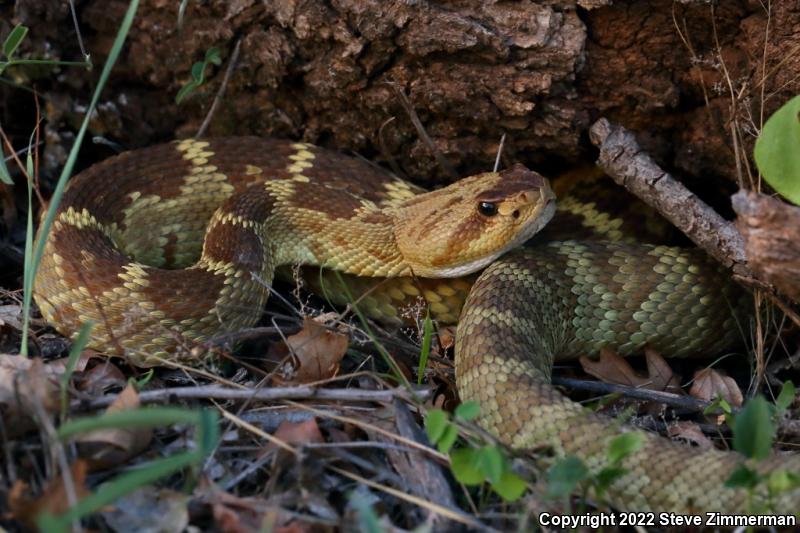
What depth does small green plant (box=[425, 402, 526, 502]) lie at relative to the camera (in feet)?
10.0

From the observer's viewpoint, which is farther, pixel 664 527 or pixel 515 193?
pixel 515 193

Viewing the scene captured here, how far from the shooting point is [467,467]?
3.12m

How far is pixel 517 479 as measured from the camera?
311cm

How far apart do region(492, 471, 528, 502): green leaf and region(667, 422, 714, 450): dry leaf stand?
3.69ft

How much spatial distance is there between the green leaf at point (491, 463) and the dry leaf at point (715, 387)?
5.46ft

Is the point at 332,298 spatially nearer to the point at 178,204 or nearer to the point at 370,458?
the point at 178,204

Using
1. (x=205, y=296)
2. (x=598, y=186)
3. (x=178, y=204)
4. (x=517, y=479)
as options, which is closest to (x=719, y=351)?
(x=598, y=186)

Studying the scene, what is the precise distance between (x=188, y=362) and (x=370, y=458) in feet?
3.98

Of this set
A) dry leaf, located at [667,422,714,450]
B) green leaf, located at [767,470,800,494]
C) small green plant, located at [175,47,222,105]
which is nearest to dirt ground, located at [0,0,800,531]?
small green plant, located at [175,47,222,105]

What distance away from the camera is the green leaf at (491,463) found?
3.01 meters

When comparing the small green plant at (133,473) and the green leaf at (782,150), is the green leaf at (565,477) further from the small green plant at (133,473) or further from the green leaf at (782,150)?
the green leaf at (782,150)

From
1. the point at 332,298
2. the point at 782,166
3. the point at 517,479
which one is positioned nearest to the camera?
the point at 517,479

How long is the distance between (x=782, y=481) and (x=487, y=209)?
7.01 feet

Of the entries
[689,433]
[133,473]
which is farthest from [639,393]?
[133,473]
